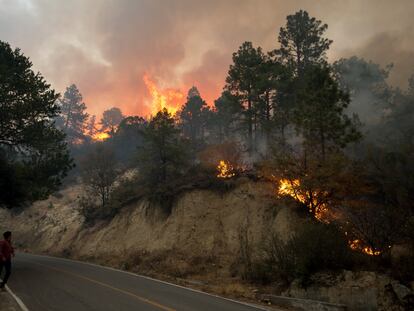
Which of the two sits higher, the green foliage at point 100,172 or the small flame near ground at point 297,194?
the green foliage at point 100,172

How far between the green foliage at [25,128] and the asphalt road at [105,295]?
23.8 ft

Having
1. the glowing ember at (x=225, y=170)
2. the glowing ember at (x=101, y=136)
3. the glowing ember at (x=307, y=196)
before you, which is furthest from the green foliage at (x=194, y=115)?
the glowing ember at (x=307, y=196)

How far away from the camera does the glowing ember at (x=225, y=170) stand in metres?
33.2

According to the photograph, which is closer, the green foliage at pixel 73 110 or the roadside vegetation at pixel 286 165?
the roadside vegetation at pixel 286 165

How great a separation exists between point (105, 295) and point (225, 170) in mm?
21380

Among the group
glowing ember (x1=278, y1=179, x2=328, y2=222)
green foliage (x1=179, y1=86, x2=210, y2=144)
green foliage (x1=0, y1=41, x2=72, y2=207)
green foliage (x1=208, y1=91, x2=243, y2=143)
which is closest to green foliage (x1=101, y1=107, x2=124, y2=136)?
green foliage (x1=179, y1=86, x2=210, y2=144)

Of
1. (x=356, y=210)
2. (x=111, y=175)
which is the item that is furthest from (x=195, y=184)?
(x=356, y=210)

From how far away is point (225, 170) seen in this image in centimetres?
3397

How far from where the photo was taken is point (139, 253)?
2866cm

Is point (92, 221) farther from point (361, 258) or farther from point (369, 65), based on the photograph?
point (369, 65)

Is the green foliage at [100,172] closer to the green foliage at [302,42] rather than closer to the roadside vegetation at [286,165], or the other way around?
the roadside vegetation at [286,165]

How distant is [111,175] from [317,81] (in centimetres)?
2569

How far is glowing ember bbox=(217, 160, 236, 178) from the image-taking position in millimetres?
33250

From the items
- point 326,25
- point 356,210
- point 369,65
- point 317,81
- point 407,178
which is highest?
point 369,65
